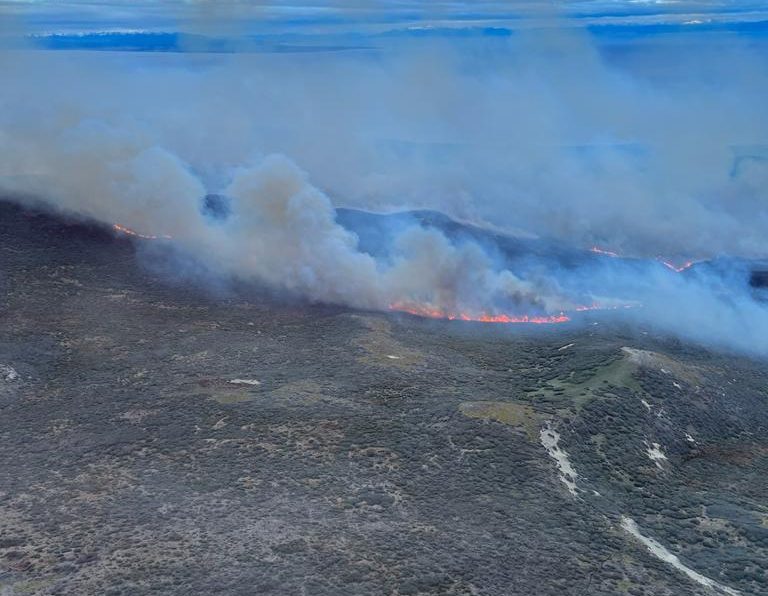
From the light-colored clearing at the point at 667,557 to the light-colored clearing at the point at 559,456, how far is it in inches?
210

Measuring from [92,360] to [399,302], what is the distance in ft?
141

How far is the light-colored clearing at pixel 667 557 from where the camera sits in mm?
61156

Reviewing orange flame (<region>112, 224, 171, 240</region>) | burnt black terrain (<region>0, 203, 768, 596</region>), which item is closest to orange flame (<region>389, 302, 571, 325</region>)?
burnt black terrain (<region>0, 203, 768, 596</region>)

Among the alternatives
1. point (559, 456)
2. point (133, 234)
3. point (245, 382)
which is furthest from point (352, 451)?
point (133, 234)

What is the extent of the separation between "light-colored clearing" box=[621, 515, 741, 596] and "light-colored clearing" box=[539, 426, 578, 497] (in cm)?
533

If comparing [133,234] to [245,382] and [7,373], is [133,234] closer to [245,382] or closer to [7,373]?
[7,373]

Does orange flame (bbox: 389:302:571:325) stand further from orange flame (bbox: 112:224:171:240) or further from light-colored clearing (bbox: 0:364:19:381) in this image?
light-colored clearing (bbox: 0:364:19:381)

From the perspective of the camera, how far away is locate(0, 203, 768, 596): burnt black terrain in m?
59.9

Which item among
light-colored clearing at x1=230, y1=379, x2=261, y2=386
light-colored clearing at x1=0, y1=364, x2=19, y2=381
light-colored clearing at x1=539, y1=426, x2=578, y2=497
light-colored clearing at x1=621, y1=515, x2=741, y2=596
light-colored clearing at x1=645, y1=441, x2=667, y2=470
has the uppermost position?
light-colored clearing at x1=539, y1=426, x2=578, y2=497

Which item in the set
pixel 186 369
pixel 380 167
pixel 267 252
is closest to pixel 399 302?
pixel 267 252

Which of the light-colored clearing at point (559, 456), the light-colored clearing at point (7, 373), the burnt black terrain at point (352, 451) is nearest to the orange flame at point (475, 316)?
the burnt black terrain at point (352, 451)

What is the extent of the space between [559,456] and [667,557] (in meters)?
14.9

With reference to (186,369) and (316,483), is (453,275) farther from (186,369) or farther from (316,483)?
(316,483)

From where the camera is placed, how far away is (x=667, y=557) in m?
64.2
